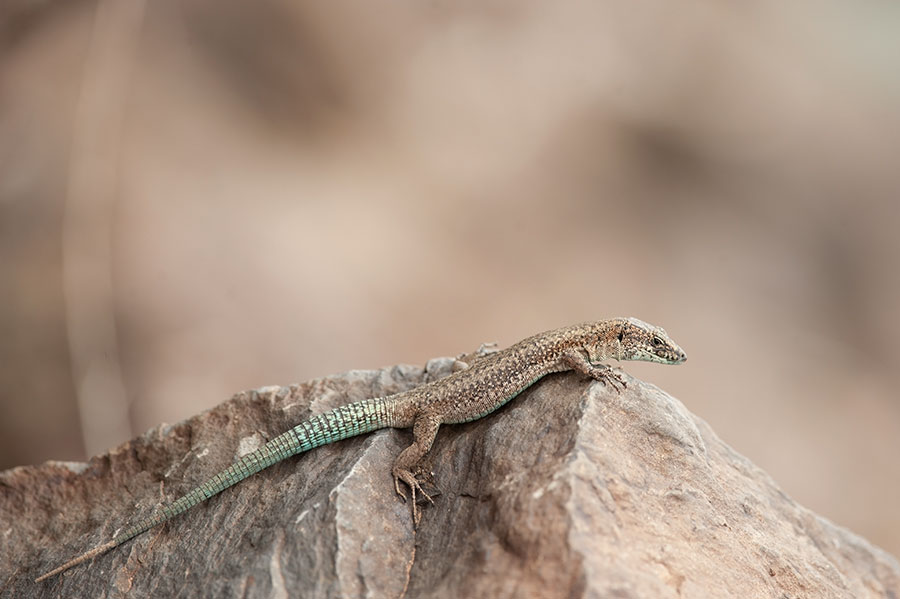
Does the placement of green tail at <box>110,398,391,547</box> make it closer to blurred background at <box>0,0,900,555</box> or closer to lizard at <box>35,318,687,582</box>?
lizard at <box>35,318,687,582</box>

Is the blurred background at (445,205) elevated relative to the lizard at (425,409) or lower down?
elevated

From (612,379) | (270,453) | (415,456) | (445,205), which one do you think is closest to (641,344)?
(612,379)

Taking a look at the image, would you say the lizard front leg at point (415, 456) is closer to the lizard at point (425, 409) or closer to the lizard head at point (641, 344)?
the lizard at point (425, 409)

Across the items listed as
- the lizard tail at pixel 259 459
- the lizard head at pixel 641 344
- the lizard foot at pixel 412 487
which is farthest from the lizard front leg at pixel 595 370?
the lizard tail at pixel 259 459

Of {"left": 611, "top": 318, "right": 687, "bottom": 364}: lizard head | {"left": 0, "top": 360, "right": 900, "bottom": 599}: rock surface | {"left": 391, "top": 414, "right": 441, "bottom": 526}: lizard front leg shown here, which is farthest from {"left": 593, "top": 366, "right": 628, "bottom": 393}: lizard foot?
{"left": 391, "top": 414, "right": 441, "bottom": 526}: lizard front leg

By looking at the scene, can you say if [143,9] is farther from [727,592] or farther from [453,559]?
[727,592]

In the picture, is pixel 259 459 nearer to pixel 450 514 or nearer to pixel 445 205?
pixel 450 514
